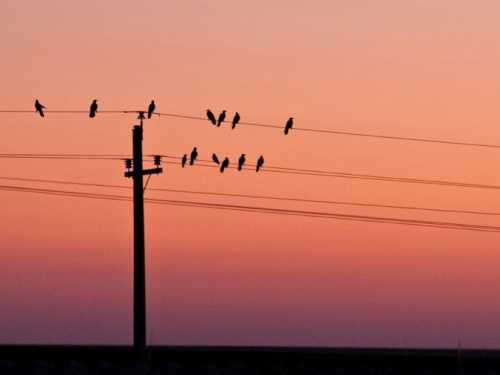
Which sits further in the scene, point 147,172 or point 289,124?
point 289,124

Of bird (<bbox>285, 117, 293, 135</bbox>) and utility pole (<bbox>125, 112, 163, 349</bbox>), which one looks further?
bird (<bbox>285, 117, 293, 135</bbox>)

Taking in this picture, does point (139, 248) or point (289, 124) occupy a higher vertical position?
point (289, 124)

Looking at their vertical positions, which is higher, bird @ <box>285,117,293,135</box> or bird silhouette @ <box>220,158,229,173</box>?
bird @ <box>285,117,293,135</box>

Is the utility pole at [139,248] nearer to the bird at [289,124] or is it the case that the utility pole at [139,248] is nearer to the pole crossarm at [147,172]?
the pole crossarm at [147,172]

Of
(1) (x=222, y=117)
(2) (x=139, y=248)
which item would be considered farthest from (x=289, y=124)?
(2) (x=139, y=248)

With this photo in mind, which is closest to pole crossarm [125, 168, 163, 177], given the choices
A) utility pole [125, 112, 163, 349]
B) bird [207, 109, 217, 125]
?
utility pole [125, 112, 163, 349]

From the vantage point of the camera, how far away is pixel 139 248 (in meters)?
40.9

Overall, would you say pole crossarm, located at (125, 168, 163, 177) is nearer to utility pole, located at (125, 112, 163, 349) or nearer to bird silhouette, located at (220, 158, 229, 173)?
utility pole, located at (125, 112, 163, 349)

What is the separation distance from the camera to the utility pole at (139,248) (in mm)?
40406

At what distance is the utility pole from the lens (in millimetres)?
40406

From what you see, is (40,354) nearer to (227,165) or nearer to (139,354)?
(139,354)

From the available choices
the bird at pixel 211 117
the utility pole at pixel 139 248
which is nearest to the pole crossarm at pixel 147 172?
the utility pole at pixel 139 248

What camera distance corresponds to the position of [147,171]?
42156mm

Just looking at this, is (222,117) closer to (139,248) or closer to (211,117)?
(211,117)
